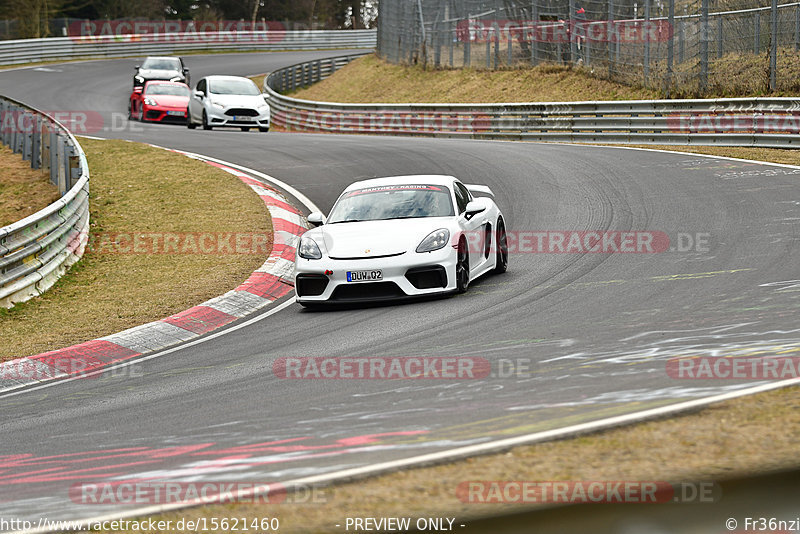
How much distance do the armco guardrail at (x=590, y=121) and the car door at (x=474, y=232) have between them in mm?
10699

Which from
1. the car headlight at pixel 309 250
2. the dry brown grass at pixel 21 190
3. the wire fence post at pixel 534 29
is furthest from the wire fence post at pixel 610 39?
the car headlight at pixel 309 250

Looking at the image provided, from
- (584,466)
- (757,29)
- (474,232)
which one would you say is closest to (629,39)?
(757,29)

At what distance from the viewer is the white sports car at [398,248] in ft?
32.3

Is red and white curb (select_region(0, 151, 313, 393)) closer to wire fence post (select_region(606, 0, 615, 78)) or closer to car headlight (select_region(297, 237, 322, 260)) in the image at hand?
car headlight (select_region(297, 237, 322, 260))

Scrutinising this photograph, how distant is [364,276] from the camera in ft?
32.2

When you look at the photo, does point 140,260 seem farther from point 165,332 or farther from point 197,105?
point 197,105

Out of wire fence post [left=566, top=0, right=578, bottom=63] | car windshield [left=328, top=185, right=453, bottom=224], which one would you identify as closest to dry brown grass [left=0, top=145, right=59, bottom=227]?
car windshield [left=328, top=185, right=453, bottom=224]

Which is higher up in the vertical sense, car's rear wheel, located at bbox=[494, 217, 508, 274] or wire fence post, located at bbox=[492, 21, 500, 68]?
wire fence post, located at bbox=[492, 21, 500, 68]

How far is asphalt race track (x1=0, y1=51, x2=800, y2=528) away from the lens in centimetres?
523

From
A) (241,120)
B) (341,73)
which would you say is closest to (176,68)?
(341,73)

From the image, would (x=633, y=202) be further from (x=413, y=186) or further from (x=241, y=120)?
(x=241, y=120)

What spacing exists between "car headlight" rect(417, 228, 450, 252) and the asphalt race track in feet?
1.77

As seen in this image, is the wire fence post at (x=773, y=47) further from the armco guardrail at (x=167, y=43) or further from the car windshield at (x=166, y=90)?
the armco guardrail at (x=167, y=43)

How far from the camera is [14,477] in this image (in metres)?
5.37
